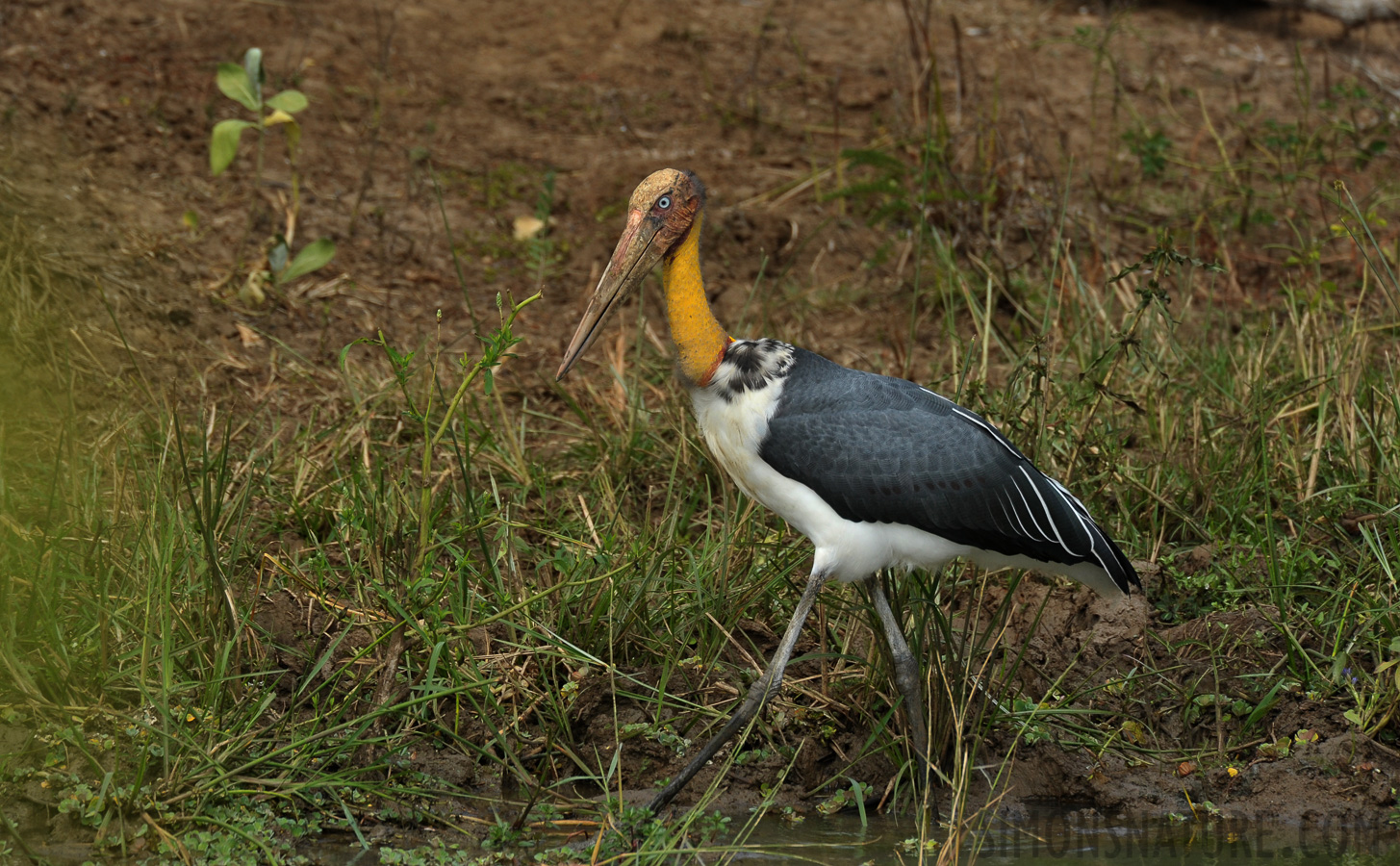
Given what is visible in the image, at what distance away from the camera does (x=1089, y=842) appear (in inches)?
149

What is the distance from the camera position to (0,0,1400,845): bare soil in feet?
14.4

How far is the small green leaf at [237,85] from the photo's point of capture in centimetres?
581

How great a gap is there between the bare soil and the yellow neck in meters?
0.97

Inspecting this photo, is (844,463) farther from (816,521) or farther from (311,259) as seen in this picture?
(311,259)

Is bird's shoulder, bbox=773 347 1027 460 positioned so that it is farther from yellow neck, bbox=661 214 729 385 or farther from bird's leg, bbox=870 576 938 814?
bird's leg, bbox=870 576 938 814

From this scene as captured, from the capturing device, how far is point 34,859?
326 centimetres

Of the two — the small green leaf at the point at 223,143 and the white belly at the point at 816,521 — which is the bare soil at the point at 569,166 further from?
the white belly at the point at 816,521

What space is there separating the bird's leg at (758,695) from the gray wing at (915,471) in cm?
24

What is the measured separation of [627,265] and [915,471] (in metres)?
0.96

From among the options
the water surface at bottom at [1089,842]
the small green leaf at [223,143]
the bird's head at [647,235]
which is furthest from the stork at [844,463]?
the small green leaf at [223,143]

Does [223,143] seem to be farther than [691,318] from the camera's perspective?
Yes

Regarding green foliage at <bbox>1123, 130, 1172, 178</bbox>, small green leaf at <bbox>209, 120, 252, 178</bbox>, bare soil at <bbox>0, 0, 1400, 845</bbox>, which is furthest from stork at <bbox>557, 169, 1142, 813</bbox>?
green foliage at <bbox>1123, 130, 1172, 178</bbox>

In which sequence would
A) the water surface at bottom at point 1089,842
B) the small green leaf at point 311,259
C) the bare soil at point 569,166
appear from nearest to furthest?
the water surface at bottom at point 1089,842 → the bare soil at point 569,166 → the small green leaf at point 311,259

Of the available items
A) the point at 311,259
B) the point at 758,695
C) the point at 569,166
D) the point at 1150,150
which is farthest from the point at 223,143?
the point at 1150,150
